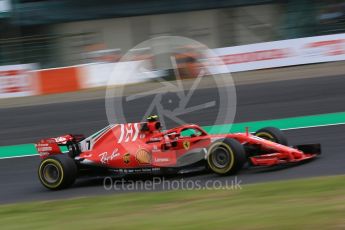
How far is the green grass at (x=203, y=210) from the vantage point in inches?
222

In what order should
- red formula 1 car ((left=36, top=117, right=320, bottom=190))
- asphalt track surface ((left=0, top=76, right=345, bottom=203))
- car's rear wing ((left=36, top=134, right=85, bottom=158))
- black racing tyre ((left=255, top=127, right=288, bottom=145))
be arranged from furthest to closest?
car's rear wing ((left=36, top=134, right=85, bottom=158)) < black racing tyre ((left=255, top=127, right=288, bottom=145)) < asphalt track surface ((left=0, top=76, right=345, bottom=203)) < red formula 1 car ((left=36, top=117, right=320, bottom=190))

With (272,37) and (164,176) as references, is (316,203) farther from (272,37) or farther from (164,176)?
(272,37)

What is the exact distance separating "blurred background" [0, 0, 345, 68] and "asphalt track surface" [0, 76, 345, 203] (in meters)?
7.38

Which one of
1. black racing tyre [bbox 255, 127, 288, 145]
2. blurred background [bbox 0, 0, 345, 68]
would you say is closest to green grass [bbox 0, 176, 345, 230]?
black racing tyre [bbox 255, 127, 288, 145]

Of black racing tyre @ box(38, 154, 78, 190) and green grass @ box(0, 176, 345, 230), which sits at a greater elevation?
black racing tyre @ box(38, 154, 78, 190)

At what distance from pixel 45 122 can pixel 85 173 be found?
22.3 feet

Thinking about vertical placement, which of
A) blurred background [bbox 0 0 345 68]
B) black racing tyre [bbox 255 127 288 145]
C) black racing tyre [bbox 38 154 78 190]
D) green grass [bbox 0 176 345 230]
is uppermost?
blurred background [bbox 0 0 345 68]

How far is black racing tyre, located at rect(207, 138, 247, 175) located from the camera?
8031 mm

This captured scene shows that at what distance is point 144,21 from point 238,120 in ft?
44.7

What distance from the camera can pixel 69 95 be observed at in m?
19.0

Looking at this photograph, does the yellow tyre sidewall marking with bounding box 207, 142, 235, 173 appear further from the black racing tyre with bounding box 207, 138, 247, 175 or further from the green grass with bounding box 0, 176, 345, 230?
the green grass with bounding box 0, 176, 345, 230

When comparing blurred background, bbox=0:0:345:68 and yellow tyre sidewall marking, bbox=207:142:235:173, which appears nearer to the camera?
yellow tyre sidewall marking, bbox=207:142:235:173

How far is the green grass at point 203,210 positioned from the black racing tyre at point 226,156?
0.65 metres

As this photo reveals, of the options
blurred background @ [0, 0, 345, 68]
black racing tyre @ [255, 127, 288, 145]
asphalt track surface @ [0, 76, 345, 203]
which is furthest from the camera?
blurred background @ [0, 0, 345, 68]
